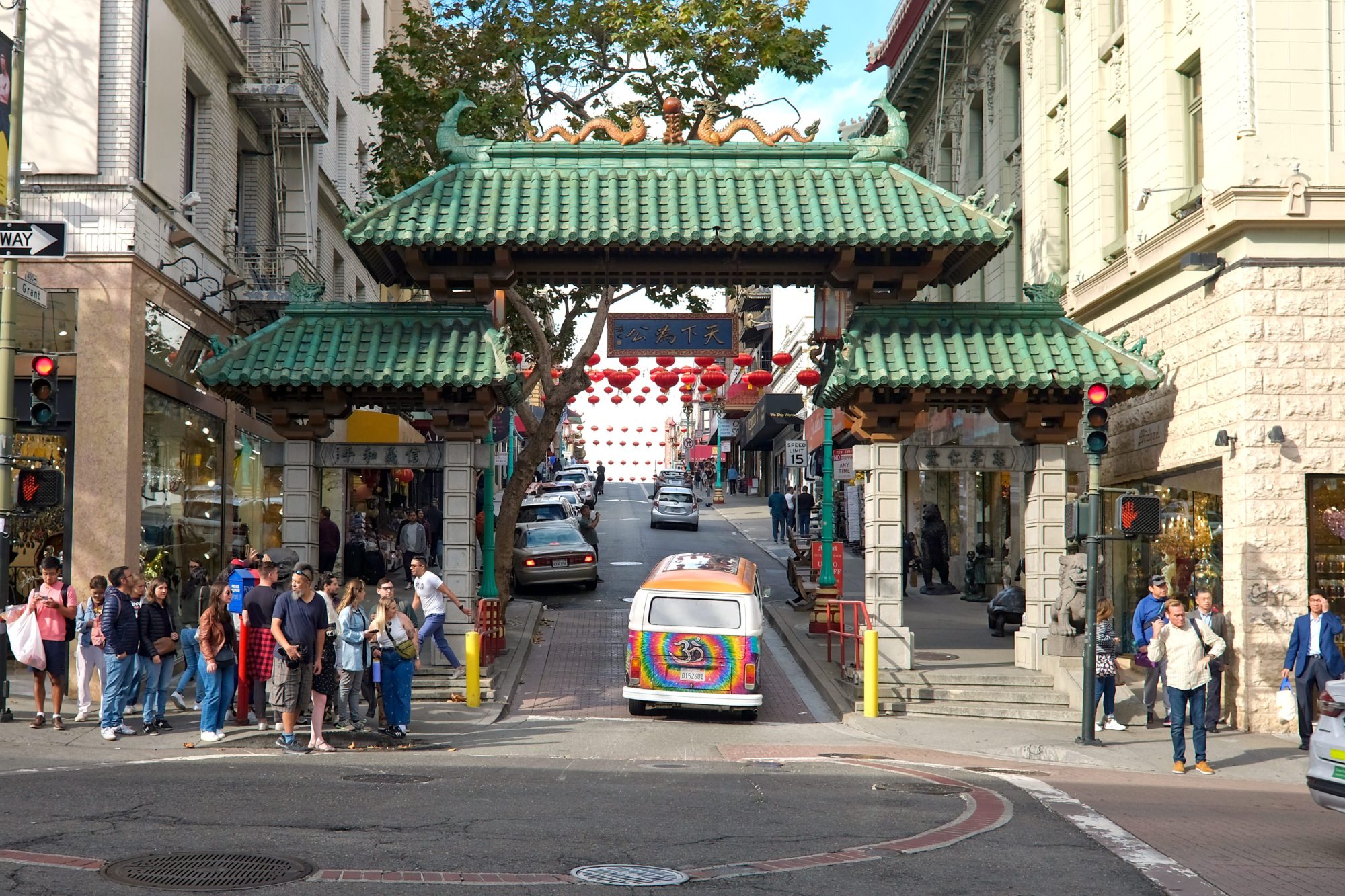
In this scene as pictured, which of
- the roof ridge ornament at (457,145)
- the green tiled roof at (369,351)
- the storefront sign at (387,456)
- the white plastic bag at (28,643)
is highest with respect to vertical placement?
the roof ridge ornament at (457,145)

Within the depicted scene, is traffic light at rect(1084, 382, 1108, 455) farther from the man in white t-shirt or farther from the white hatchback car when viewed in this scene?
the man in white t-shirt

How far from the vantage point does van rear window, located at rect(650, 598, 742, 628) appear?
16766 mm

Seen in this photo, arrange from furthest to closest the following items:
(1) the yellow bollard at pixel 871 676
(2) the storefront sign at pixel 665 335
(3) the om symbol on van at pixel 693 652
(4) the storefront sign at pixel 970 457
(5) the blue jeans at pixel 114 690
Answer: (2) the storefront sign at pixel 665 335 → (4) the storefront sign at pixel 970 457 → (3) the om symbol on van at pixel 693 652 → (1) the yellow bollard at pixel 871 676 → (5) the blue jeans at pixel 114 690

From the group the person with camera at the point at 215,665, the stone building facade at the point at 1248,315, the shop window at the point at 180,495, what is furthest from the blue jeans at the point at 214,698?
the stone building facade at the point at 1248,315

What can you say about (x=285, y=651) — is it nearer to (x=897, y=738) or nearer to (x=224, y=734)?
(x=224, y=734)

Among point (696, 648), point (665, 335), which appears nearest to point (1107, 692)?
point (696, 648)

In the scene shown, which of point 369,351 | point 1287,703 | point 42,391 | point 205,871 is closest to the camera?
point 205,871

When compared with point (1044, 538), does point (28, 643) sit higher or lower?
lower

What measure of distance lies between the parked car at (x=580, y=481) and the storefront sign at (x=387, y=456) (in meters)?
33.4

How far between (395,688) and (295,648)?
1340 mm

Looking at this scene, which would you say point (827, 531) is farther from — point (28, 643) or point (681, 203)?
point (28, 643)

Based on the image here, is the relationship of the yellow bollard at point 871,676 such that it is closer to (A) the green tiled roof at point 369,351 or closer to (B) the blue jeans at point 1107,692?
(B) the blue jeans at point 1107,692

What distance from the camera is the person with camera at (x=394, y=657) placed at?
46.8 feet

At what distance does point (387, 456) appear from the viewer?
689 inches
